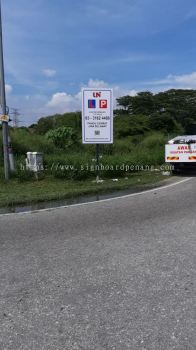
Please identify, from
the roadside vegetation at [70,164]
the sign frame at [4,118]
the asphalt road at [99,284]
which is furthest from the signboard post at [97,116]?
the asphalt road at [99,284]

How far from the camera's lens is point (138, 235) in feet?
21.1

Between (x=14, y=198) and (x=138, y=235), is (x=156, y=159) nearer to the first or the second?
(x=14, y=198)

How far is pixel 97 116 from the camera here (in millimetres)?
14438

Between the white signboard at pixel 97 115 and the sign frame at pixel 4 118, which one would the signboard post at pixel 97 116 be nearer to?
the white signboard at pixel 97 115

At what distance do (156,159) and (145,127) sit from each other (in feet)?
134

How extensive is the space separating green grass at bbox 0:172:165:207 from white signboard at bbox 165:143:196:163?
89cm

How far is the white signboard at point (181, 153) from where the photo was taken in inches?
591

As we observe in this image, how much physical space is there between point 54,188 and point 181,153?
550 centimetres

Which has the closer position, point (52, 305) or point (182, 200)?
point (52, 305)

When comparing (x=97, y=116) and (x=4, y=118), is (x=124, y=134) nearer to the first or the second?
(x=97, y=116)

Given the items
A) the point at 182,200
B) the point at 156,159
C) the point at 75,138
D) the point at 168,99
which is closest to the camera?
the point at 182,200

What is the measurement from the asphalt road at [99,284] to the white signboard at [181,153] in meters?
7.63

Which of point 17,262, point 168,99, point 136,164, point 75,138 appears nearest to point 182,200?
point 17,262

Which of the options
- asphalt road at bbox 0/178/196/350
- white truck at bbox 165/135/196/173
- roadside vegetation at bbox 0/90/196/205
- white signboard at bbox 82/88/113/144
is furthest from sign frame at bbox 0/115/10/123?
asphalt road at bbox 0/178/196/350
